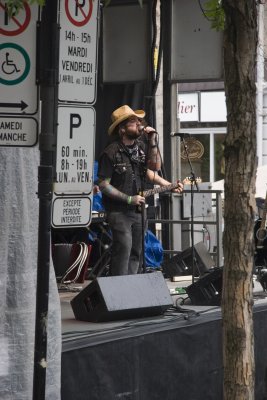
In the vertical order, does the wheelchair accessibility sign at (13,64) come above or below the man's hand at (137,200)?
above

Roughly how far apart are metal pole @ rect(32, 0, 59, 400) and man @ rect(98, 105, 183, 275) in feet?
13.6

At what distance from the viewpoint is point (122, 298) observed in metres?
7.41

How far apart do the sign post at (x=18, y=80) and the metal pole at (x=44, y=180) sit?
0.07m

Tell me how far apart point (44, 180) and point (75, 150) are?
50 centimetres

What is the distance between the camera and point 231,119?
14.7 ft

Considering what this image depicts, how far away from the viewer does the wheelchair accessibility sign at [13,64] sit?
15.9 feet

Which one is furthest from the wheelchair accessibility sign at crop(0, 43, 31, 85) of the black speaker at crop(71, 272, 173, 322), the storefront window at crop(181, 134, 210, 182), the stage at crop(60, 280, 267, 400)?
the storefront window at crop(181, 134, 210, 182)

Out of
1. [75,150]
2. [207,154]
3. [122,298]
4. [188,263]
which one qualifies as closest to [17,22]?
[75,150]

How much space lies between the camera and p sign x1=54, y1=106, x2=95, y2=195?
17.0 ft

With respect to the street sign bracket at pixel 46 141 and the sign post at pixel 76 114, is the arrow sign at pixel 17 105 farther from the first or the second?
the sign post at pixel 76 114

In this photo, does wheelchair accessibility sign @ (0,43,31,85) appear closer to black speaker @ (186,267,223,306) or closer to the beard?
black speaker @ (186,267,223,306)

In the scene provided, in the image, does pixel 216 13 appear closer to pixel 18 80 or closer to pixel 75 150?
pixel 75 150

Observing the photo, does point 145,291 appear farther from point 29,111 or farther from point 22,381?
point 29,111

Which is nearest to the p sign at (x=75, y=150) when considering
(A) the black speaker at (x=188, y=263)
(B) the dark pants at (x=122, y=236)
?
(B) the dark pants at (x=122, y=236)
